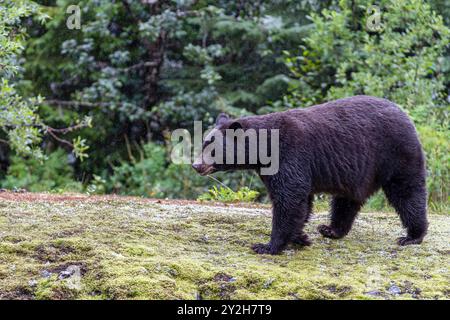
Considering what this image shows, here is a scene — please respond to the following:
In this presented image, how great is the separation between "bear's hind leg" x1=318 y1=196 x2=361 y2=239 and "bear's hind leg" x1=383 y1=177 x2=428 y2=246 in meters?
0.39

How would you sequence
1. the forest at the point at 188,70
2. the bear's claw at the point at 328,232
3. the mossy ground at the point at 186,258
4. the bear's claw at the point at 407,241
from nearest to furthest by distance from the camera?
the mossy ground at the point at 186,258 → the bear's claw at the point at 407,241 → the bear's claw at the point at 328,232 → the forest at the point at 188,70

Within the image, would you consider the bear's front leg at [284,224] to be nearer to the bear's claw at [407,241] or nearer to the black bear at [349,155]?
the black bear at [349,155]

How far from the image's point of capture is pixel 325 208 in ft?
27.2

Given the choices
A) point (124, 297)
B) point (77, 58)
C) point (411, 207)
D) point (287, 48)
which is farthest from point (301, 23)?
point (124, 297)

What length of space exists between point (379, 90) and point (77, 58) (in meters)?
6.20

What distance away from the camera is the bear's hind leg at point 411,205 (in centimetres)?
624

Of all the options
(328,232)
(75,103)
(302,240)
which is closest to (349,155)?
(328,232)

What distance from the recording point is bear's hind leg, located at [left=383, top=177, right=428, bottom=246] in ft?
20.5

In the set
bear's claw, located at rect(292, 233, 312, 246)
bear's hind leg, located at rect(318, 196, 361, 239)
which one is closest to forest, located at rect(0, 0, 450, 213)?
bear's hind leg, located at rect(318, 196, 361, 239)

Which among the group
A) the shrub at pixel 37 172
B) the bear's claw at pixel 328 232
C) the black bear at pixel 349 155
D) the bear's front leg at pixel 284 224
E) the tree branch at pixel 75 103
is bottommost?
the shrub at pixel 37 172

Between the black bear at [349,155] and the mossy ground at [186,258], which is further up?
the black bear at [349,155]

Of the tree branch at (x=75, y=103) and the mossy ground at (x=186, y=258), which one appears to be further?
the tree branch at (x=75, y=103)

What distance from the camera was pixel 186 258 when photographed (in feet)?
17.0

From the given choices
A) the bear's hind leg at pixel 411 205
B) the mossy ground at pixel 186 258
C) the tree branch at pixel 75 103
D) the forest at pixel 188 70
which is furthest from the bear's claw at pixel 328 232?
the tree branch at pixel 75 103
